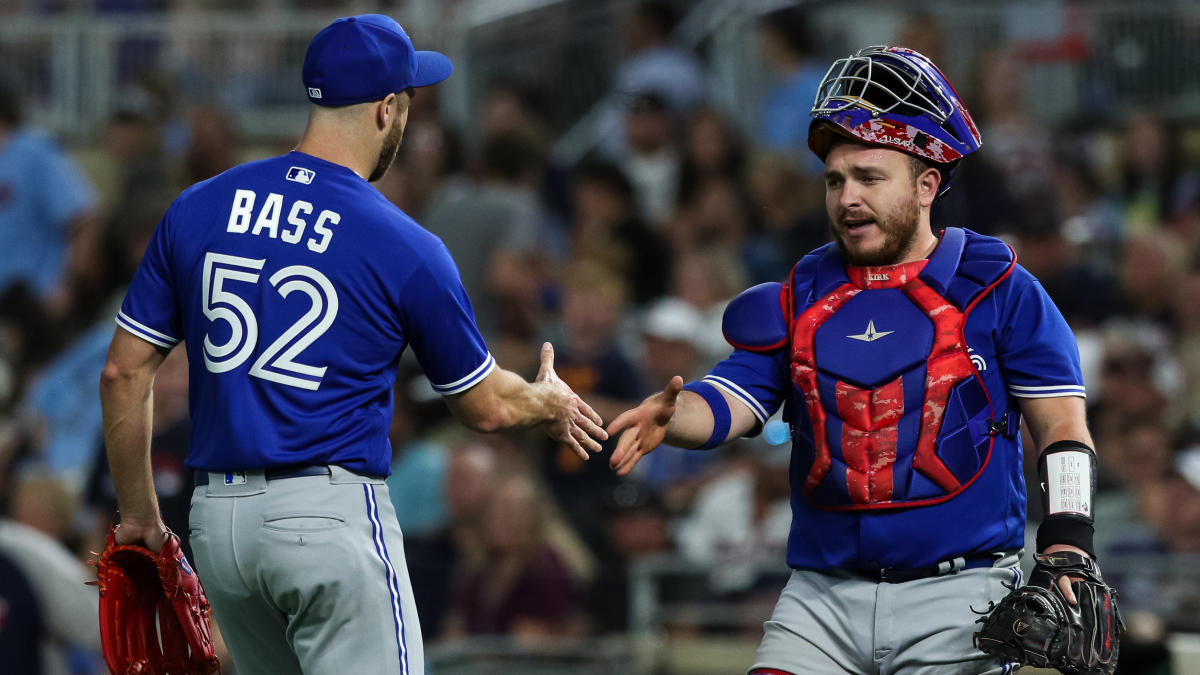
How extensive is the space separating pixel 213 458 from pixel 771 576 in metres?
3.92

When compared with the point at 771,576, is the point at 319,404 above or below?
above

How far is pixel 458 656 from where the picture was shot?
25.3ft

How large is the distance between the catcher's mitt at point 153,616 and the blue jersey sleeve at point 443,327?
0.95 m

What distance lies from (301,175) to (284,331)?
0.43 m

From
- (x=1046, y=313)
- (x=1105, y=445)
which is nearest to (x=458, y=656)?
(x=1105, y=445)

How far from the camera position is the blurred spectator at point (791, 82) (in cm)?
1078

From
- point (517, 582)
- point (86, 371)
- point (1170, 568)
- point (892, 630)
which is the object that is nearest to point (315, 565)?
point (892, 630)

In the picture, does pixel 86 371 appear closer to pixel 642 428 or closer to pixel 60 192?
pixel 60 192

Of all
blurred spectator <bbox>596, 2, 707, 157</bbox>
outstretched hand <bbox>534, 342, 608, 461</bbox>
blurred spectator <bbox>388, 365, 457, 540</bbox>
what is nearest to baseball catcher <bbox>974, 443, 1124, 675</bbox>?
outstretched hand <bbox>534, 342, 608, 461</bbox>

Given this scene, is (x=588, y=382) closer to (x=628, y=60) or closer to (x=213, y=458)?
(x=628, y=60)


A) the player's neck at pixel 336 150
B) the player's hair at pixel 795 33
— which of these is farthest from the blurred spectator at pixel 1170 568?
the player's hair at pixel 795 33

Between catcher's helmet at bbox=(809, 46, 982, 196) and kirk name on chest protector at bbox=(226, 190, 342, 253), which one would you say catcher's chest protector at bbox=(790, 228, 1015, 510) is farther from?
kirk name on chest protector at bbox=(226, 190, 342, 253)

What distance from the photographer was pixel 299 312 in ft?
14.1

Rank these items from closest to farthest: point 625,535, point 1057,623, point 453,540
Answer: point 1057,623 → point 625,535 → point 453,540
